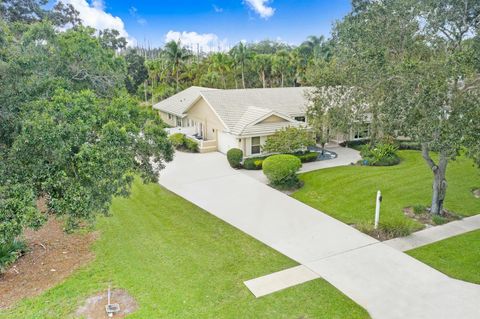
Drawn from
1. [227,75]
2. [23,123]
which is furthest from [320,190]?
→ [227,75]

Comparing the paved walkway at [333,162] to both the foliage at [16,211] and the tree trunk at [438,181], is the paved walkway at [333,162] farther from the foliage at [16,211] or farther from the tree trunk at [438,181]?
the foliage at [16,211]

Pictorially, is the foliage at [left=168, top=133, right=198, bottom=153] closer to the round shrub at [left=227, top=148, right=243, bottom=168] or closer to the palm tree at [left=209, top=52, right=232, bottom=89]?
the round shrub at [left=227, top=148, right=243, bottom=168]

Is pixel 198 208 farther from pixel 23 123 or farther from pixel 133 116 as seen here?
pixel 23 123

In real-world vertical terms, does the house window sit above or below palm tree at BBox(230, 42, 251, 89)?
below

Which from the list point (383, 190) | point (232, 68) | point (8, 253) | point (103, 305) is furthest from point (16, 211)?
point (232, 68)

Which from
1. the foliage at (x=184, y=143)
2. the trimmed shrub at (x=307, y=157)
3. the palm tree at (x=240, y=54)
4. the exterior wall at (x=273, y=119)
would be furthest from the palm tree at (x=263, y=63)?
the trimmed shrub at (x=307, y=157)

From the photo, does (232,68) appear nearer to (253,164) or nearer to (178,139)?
(178,139)

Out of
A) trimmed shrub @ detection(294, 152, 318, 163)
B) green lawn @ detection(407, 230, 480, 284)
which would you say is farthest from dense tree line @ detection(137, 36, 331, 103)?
green lawn @ detection(407, 230, 480, 284)
